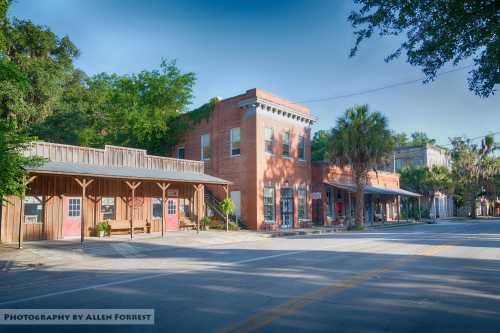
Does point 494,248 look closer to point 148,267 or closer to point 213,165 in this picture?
point 148,267

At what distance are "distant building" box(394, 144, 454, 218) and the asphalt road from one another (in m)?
49.9

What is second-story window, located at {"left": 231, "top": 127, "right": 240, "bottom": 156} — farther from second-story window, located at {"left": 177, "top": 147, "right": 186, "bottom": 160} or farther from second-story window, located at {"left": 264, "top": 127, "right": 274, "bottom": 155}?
second-story window, located at {"left": 177, "top": 147, "right": 186, "bottom": 160}

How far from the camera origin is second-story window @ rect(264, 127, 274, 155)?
28125 mm

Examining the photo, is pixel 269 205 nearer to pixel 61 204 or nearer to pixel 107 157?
pixel 107 157

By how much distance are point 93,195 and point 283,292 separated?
16.3 metres

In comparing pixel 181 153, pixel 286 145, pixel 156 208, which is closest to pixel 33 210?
pixel 156 208

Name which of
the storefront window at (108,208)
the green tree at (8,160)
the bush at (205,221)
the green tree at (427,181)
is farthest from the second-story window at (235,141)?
the green tree at (427,181)

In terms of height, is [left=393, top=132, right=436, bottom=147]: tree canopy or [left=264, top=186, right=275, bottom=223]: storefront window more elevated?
[left=393, top=132, right=436, bottom=147]: tree canopy

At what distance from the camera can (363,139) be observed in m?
28.3

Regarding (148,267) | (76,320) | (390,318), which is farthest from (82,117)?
(390,318)

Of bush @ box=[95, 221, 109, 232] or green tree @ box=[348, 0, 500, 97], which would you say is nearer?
green tree @ box=[348, 0, 500, 97]

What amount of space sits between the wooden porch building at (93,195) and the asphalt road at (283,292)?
23.1ft

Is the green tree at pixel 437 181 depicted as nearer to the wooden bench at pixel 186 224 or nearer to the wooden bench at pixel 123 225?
the wooden bench at pixel 186 224

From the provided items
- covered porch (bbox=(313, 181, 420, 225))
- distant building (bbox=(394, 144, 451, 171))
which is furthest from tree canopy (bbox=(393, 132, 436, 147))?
covered porch (bbox=(313, 181, 420, 225))
